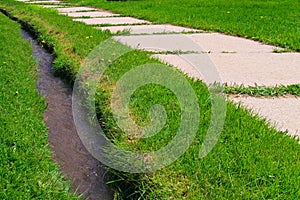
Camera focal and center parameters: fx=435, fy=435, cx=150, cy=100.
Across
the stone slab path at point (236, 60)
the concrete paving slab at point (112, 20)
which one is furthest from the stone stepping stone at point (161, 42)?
the concrete paving slab at point (112, 20)

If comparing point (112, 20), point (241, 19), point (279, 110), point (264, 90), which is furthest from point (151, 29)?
point (279, 110)

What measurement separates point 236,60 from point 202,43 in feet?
2.88

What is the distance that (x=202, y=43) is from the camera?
16.3 feet

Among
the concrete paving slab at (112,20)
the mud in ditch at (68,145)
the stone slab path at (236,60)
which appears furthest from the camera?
the concrete paving slab at (112,20)

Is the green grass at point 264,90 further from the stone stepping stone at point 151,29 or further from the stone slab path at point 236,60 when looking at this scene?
the stone stepping stone at point 151,29

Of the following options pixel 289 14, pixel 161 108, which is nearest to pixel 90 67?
pixel 161 108

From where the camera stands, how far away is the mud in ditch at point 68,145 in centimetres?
226

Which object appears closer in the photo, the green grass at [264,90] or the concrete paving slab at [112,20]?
the green grass at [264,90]

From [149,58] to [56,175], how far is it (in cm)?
185

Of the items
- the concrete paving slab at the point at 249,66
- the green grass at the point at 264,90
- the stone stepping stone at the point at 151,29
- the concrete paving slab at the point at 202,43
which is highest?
the green grass at the point at 264,90

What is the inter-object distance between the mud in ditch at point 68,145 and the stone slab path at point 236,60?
103cm

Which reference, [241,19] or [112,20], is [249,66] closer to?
[241,19]

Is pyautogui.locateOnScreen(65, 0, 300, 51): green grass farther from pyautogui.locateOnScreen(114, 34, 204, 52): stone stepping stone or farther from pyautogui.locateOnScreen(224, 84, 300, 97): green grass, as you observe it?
pyautogui.locateOnScreen(224, 84, 300, 97): green grass

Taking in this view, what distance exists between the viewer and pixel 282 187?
1853mm
